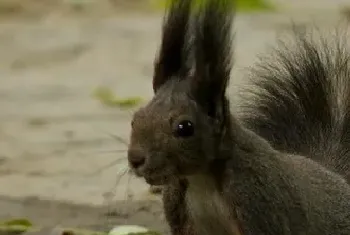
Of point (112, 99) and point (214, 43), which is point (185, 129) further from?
point (112, 99)

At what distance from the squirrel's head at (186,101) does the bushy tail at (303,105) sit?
18.7 inches

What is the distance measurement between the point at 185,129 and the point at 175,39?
19 centimetres

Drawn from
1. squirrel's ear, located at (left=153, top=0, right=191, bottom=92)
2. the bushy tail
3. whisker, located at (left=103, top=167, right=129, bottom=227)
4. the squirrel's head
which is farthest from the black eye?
→ whisker, located at (left=103, top=167, right=129, bottom=227)

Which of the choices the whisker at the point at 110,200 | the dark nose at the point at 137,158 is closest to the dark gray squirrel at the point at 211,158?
the dark nose at the point at 137,158

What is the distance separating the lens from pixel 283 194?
2.47 metres

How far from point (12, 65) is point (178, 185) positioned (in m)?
3.44

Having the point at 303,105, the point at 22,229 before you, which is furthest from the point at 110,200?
the point at 303,105

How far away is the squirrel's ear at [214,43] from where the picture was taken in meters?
2.36

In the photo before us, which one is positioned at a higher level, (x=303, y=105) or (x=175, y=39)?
(x=175, y=39)

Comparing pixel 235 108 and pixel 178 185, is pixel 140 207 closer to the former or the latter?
pixel 235 108

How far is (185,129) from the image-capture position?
93.7 inches

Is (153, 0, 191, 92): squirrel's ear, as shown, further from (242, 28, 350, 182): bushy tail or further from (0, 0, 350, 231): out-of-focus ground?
(0, 0, 350, 231): out-of-focus ground

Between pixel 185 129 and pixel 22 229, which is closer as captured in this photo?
pixel 185 129

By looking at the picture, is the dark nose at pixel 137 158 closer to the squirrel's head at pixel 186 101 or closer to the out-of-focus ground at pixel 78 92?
the squirrel's head at pixel 186 101
